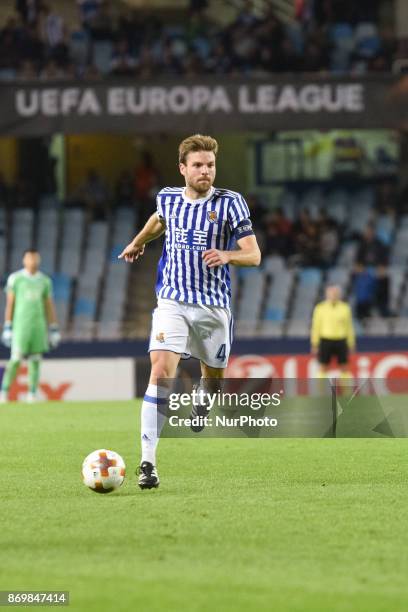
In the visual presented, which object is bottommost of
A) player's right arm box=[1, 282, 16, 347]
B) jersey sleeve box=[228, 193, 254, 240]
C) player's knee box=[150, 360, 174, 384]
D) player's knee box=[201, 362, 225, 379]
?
player's right arm box=[1, 282, 16, 347]

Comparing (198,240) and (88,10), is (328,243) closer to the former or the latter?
(88,10)

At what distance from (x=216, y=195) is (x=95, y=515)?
2.26 metres

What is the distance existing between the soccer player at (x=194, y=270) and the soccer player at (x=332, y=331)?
10.6 m

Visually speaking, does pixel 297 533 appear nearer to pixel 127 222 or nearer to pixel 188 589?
pixel 188 589

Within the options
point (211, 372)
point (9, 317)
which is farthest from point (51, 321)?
point (211, 372)

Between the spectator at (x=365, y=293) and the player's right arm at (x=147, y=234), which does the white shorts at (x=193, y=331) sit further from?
the spectator at (x=365, y=293)

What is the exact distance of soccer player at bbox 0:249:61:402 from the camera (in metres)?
17.0

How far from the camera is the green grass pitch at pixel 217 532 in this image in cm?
473

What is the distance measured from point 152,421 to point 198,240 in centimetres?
108

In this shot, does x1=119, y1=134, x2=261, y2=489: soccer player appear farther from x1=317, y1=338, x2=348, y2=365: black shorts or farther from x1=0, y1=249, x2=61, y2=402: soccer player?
A: x1=317, y1=338, x2=348, y2=365: black shorts

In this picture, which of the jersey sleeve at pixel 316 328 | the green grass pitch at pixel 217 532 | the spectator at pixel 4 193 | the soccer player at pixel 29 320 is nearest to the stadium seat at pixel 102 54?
the spectator at pixel 4 193

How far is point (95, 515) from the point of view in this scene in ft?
21.8

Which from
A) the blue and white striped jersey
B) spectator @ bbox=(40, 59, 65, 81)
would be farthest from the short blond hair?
spectator @ bbox=(40, 59, 65, 81)

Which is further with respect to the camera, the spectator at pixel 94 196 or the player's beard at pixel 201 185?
the spectator at pixel 94 196
